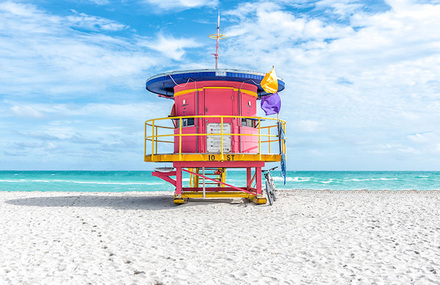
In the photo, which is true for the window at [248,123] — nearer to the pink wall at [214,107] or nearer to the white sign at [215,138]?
the pink wall at [214,107]

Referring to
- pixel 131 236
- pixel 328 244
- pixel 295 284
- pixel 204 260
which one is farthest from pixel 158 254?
pixel 328 244

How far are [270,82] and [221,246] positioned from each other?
21.3ft

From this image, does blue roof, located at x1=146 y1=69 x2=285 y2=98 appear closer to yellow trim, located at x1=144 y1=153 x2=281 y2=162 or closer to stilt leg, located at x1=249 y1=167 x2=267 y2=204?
yellow trim, located at x1=144 y1=153 x2=281 y2=162

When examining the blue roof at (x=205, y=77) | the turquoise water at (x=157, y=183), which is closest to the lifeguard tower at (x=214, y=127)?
the blue roof at (x=205, y=77)

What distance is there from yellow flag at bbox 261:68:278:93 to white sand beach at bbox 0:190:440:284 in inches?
159

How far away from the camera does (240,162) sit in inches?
472

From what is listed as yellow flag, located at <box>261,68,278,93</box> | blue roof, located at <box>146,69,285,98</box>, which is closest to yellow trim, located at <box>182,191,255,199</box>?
yellow flag, located at <box>261,68,278,93</box>

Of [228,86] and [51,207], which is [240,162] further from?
[51,207]

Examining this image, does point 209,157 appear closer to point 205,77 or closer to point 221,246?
point 205,77

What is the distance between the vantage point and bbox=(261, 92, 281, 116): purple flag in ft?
42.8

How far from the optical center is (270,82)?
12141 mm

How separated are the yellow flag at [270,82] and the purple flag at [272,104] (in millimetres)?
820

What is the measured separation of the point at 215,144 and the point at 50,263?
6.82 meters

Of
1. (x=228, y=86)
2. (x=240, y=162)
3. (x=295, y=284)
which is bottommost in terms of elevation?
(x=295, y=284)
